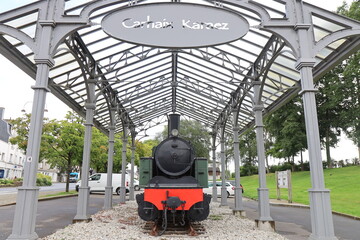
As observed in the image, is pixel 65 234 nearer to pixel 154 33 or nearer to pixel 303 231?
pixel 154 33

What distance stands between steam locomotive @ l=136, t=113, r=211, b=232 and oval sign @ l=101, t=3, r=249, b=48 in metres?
3.21

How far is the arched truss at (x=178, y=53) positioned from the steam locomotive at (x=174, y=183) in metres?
2.59

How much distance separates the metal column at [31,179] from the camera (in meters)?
4.84

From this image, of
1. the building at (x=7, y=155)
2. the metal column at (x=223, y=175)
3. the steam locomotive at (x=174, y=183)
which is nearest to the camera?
the steam locomotive at (x=174, y=183)

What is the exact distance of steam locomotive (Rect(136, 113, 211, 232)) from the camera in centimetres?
641

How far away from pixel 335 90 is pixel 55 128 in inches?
1005

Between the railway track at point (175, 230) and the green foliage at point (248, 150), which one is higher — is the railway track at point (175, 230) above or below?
below

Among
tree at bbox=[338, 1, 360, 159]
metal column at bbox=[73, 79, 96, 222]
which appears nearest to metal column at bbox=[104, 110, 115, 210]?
metal column at bbox=[73, 79, 96, 222]

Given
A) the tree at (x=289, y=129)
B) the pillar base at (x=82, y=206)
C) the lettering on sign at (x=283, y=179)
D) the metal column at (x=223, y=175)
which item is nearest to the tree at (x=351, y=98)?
the tree at (x=289, y=129)

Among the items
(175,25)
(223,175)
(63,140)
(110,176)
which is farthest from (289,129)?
(175,25)

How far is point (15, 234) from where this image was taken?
4.78 m

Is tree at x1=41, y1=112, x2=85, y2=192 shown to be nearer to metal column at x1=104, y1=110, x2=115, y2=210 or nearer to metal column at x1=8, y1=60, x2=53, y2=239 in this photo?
metal column at x1=104, y1=110, x2=115, y2=210

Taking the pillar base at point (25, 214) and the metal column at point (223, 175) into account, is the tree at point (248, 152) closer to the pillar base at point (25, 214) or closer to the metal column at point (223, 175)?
the metal column at point (223, 175)

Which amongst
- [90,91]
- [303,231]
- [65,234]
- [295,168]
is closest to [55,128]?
[90,91]
